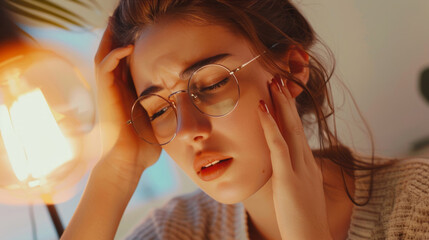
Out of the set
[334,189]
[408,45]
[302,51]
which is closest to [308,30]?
[302,51]

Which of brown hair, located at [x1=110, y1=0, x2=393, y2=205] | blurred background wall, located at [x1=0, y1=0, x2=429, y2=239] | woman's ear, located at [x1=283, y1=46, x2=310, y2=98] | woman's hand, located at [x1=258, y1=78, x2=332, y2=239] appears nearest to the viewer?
woman's hand, located at [x1=258, y1=78, x2=332, y2=239]

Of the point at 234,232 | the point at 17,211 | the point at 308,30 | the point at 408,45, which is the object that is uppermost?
the point at 308,30

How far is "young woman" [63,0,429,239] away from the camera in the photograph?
1125mm

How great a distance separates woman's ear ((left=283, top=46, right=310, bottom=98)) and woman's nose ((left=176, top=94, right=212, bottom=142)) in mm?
325

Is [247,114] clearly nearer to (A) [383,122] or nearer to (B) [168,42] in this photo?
(B) [168,42]

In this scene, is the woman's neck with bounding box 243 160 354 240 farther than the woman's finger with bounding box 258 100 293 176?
Yes

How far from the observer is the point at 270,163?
1.18 m

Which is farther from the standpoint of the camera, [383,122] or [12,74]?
[383,122]

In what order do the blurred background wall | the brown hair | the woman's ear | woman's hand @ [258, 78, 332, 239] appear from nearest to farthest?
woman's hand @ [258, 78, 332, 239], the brown hair, the woman's ear, the blurred background wall

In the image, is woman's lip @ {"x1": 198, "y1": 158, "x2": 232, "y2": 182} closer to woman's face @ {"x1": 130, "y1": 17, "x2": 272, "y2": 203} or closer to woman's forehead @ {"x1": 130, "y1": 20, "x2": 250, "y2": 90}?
woman's face @ {"x1": 130, "y1": 17, "x2": 272, "y2": 203}

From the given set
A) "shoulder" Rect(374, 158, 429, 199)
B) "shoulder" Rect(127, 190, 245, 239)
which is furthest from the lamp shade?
"shoulder" Rect(374, 158, 429, 199)

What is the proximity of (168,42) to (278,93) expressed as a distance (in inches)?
13.5

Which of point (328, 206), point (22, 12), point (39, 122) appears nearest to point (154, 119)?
point (39, 122)

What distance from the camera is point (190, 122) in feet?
3.71
